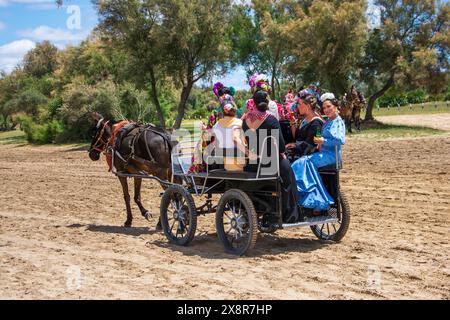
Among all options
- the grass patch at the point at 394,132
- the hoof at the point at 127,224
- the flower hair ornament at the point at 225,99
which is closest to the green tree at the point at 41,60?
the grass patch at the point at 394,132

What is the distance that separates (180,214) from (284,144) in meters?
2.06

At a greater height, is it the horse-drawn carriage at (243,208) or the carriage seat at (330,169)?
the carriage seat at (330,169)

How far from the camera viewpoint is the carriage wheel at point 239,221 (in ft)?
23.8

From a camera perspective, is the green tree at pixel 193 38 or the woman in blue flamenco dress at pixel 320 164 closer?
the woman in blue flamenco dress at pixel 320 164

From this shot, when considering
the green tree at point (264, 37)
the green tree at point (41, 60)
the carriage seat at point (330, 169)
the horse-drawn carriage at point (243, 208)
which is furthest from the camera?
the green tree at point (41, 60)

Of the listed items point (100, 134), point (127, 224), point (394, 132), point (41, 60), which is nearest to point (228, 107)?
point (127, 224)

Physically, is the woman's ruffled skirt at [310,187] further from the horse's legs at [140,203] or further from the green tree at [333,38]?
the green tree at [333,38]

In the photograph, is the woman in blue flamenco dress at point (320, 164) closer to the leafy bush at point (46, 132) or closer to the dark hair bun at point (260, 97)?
the dark hair bun at point (260, 97)

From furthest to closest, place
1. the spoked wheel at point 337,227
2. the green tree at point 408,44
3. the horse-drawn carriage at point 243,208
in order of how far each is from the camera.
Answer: the green tree at point 408,44 < the spoked wheel at point 337,227 < the horse-drawn carriage at point 243,208

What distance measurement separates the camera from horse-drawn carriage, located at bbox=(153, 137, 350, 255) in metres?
7.35

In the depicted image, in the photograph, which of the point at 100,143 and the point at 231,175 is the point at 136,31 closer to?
the point at 100,143

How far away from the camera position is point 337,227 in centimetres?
870

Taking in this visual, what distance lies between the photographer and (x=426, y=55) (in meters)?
29.1

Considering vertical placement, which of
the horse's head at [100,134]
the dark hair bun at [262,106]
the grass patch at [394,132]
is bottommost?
the grass patch at [394,132]
